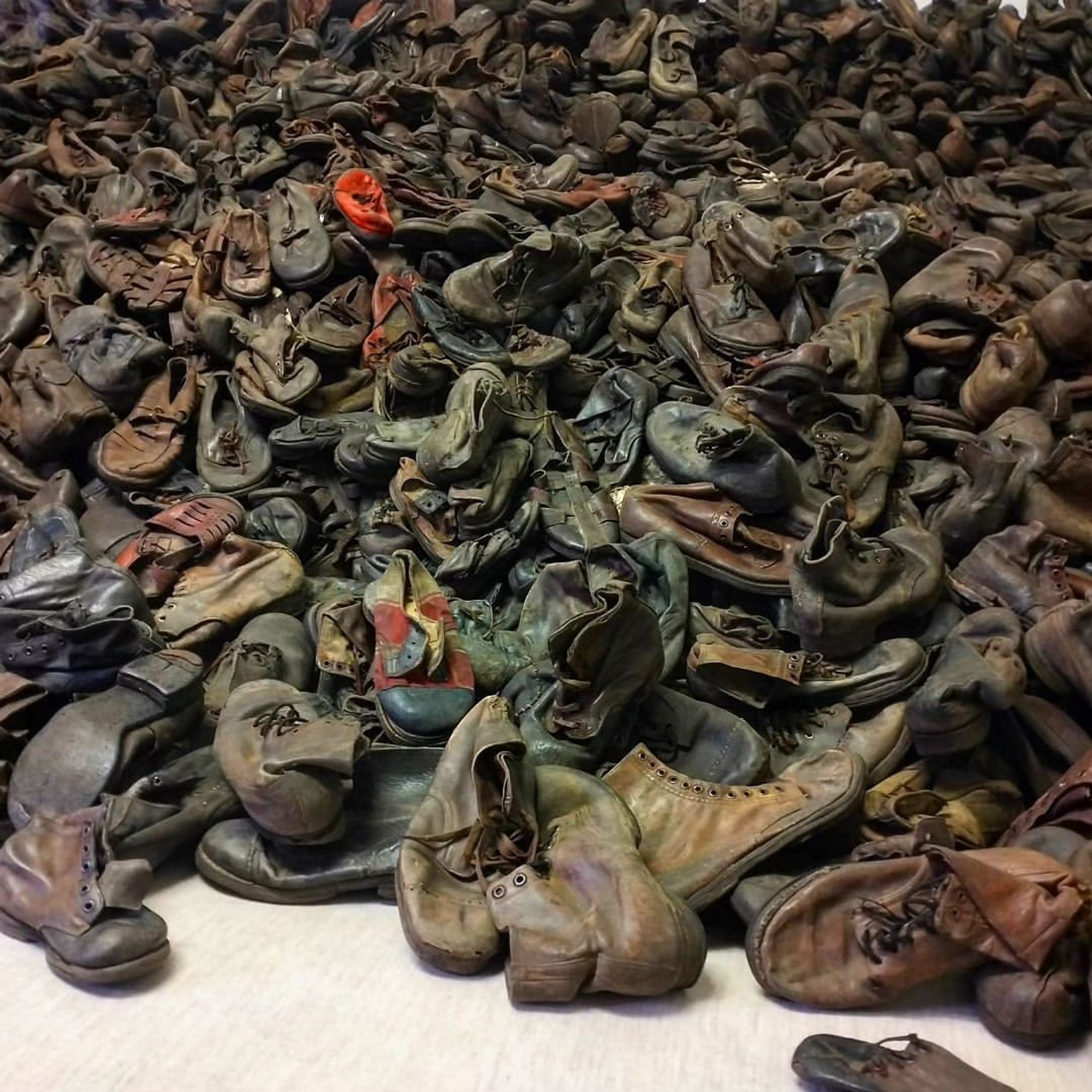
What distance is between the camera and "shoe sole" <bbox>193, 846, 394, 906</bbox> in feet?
3.98

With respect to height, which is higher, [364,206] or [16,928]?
[364,206]

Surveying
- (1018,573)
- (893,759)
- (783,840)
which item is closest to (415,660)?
(783,840)

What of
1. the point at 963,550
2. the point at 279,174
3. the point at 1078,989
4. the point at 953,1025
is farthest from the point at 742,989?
→ the point at 279,174

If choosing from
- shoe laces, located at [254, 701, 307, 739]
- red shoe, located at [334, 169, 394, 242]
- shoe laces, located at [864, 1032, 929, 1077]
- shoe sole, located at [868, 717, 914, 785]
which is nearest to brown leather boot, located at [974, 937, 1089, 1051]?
shoe laces, located at [864, 1032, 929, 1077]

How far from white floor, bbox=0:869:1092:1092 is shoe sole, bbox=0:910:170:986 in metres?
0.02

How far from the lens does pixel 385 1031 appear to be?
99 cm

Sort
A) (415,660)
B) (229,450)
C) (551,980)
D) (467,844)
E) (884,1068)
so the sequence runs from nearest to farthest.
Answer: (884,1068)
(551,980)
(467,844)
(415,660)
(229,450)

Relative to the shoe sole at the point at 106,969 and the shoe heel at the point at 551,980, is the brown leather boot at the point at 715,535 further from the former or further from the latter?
the shoe sole at the point at 106,969

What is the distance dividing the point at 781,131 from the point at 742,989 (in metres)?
2.72

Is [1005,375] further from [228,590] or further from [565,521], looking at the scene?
[228,590]

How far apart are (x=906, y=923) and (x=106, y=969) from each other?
0.84 m

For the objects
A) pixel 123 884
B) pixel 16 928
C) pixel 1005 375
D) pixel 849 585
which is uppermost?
pixel 1005 375

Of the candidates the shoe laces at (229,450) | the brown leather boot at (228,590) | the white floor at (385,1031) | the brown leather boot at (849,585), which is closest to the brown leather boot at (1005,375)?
the brown leather boot at (849,585)

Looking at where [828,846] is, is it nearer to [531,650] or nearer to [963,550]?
[531,650]
